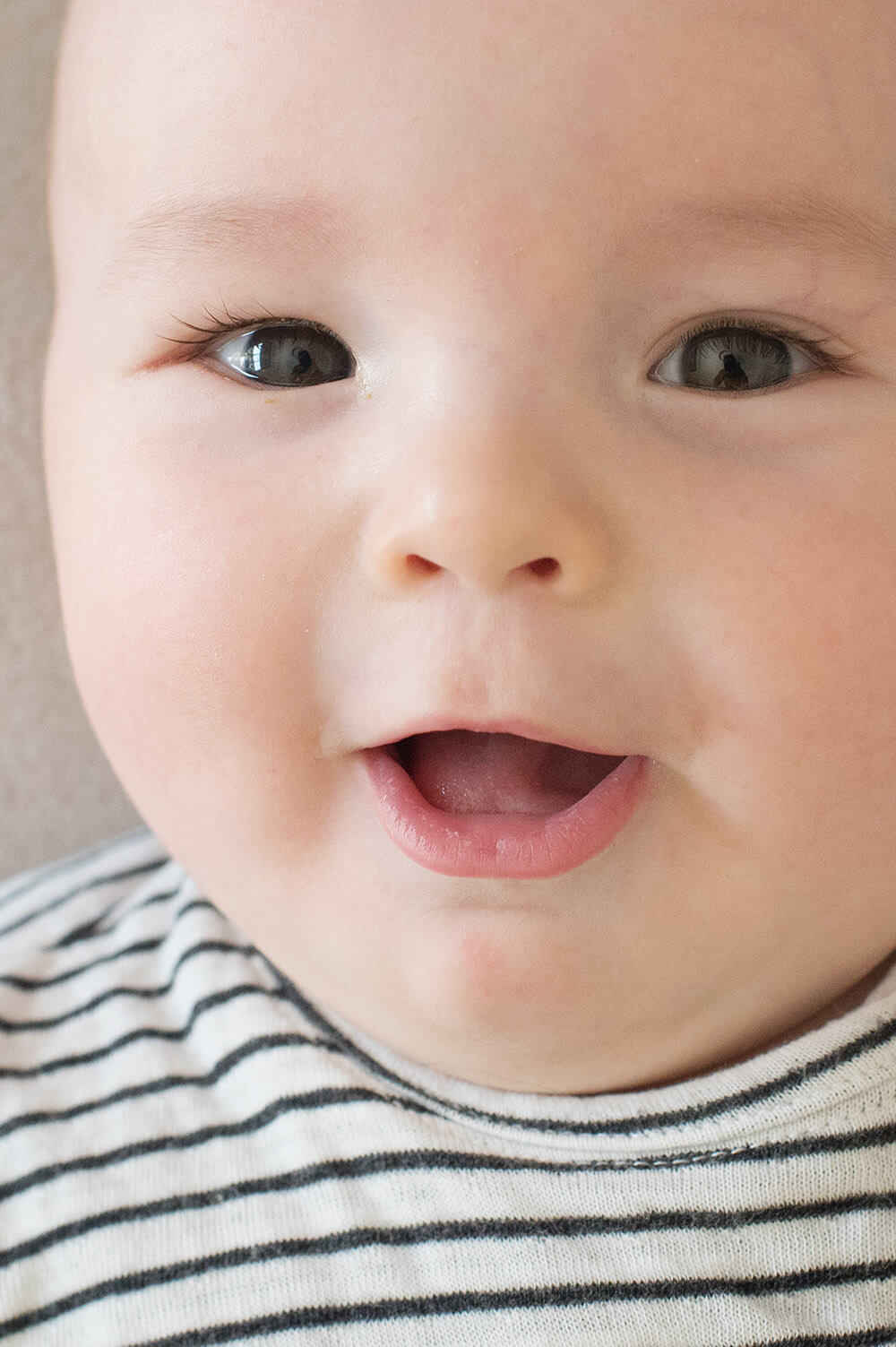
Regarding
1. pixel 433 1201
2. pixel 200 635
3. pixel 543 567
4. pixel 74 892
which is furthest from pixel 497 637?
pixel 74 892

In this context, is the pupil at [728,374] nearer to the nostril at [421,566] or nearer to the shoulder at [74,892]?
the nostril at [421,566]

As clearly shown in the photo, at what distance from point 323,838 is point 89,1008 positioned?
271 mm

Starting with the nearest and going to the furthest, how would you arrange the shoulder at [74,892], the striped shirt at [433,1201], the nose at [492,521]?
the nose at [492,521] → the striped shirt at [433,1201] → the shoulder at [74,892]

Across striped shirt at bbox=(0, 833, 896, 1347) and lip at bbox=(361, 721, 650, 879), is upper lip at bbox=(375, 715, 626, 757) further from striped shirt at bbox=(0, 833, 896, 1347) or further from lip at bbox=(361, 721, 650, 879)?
striped shirt at bbox=(0, 833, 896, 1347)

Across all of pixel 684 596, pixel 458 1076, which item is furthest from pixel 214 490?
pixel 458 1076

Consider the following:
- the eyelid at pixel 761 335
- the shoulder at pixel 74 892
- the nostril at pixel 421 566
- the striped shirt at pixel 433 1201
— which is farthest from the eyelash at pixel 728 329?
the shoulder at pixel 74 892

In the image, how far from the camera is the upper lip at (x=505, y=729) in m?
0.52

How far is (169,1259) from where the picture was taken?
649 millimetres

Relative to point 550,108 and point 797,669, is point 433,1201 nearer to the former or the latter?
point 797,669

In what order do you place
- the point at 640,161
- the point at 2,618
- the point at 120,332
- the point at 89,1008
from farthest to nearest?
the point at 2,618 → the point at 89,1008 → the point at 120,332 → the point at 640,161

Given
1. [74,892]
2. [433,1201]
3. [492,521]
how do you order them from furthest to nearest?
[74,892]
[433,1201]
[492,521]

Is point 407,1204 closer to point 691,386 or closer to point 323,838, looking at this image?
point 323,838

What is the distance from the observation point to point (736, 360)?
1.81 feet

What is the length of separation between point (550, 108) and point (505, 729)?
0.23 m
